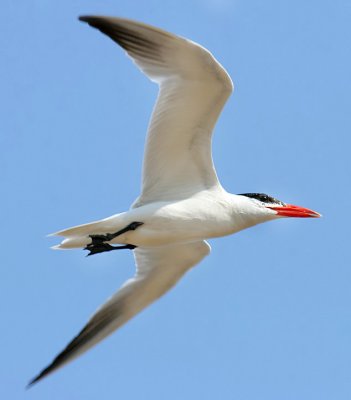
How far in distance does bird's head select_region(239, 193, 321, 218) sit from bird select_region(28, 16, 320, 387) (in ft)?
0.04

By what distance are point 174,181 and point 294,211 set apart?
4.66 feet

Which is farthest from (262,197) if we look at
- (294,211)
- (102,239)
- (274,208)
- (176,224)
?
(102,239)

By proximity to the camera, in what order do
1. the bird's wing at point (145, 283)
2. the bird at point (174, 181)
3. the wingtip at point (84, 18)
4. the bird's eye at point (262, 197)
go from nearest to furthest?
1. the wingtip at point (84, 18)
2. the bird at point (174, 181)
3. the bird's eye at point (262, 197)
4. the bird's wing at point (145, 283)

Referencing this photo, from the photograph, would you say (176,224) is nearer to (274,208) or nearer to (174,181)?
(174,181)

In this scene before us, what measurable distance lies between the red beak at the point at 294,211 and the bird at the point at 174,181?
1cm

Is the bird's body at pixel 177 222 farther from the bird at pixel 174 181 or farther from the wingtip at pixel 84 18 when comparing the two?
the wingtip at pixel 84 18

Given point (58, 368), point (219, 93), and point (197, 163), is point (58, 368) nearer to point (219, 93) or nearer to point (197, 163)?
point (197, 163)

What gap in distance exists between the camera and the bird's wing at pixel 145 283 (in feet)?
41.6

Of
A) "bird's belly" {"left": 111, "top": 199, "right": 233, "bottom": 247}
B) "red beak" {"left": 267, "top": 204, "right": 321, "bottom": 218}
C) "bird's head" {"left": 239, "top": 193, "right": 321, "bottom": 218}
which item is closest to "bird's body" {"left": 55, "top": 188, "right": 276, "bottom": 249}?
"bird's belly" {"left": 111, "top": 199, "right": 233, "bottom": 247}

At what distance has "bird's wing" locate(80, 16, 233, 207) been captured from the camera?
11219 millimetres

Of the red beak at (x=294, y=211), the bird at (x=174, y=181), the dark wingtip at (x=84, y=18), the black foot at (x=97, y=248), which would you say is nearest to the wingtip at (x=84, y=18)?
the dark wingtip at (x=84, y=18)

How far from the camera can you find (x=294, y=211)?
12.7 m

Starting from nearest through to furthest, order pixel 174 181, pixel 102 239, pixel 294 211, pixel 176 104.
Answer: pixel 176 104
pixel 102 239
pixel 174 181
pixel 294 211

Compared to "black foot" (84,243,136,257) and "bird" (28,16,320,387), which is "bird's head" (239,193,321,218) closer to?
"bird" (28,16,320,387)
